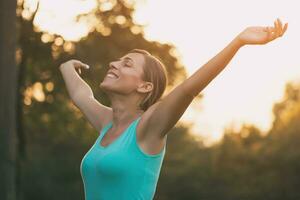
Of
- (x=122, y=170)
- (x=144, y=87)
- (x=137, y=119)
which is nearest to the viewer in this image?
(x=122, y=170)

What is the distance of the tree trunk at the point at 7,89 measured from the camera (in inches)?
433

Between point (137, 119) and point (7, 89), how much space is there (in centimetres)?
750

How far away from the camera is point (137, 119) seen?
377cm

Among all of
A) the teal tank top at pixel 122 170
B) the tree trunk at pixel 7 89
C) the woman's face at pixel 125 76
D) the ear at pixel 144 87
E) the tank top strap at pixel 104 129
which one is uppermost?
the woman's face at pixel 125 76

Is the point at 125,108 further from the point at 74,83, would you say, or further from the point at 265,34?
the point at 265,34

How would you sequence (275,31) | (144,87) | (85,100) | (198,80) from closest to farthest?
(275,31) < (198,80) < (144,87) < (85,100)

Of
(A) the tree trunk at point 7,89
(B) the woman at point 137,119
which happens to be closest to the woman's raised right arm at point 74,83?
(B) the woman at point 137,119

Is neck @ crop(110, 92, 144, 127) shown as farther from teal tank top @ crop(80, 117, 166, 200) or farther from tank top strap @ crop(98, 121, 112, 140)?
teal tank top @ crop(80, 117, 166, 200)

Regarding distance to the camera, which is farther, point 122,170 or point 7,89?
point 7,89

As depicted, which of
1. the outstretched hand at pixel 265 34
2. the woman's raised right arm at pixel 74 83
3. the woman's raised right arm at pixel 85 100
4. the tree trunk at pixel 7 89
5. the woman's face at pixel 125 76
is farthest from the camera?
the tree trunk at pixel 7 89

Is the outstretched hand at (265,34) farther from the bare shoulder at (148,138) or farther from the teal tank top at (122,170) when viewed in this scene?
the teal tank top at (122,170)

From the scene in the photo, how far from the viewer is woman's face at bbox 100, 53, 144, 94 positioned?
3875 mm

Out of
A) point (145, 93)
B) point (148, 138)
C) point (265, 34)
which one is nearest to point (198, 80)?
point (265, 34)

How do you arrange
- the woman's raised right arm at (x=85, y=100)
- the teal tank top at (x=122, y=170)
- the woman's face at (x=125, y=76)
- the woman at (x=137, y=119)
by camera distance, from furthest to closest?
1. the woman's raised right arm at (x=85, y=100)
2. the woman's face at (x=125, y=76)
3. the teal tank top at (x=122, y=170)
4. the woman at (x=137, y=119)
